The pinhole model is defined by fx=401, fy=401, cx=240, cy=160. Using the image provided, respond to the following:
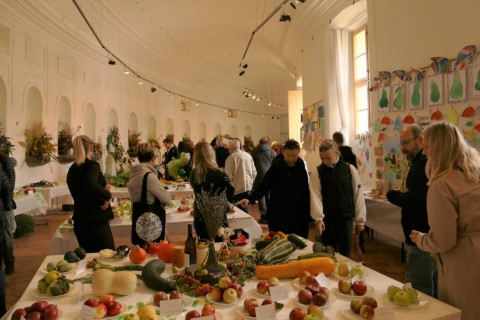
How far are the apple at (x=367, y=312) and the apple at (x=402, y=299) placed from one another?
0.17 meters

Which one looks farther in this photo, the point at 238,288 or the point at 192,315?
the point at 238,288

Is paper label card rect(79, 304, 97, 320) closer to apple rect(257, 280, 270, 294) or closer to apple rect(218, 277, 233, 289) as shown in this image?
apple rect(218, 277, 233, 289)

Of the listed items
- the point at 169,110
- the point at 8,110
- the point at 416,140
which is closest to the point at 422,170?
the point at 416,140

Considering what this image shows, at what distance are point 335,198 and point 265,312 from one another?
1807mm

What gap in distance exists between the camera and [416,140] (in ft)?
9.35

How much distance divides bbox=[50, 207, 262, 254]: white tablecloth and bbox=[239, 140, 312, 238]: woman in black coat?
538 mm

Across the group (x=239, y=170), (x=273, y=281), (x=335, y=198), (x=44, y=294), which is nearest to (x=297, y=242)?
(x=273, y=281)

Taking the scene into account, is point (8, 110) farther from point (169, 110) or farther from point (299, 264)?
point (169, 110)

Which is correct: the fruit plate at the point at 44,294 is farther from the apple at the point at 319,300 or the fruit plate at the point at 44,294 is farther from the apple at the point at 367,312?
the apple at the point at 367,312

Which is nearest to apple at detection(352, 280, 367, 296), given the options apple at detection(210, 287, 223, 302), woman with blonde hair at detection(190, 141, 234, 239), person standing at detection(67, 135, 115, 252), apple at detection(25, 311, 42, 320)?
apple at detection(210, 287, 223, 302)

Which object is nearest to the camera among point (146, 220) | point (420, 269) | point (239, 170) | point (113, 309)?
point (113, 309)

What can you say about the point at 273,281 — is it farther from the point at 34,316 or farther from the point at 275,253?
the point at 34,316

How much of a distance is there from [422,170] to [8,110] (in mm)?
7275

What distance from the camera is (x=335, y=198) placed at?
327 centimetres
